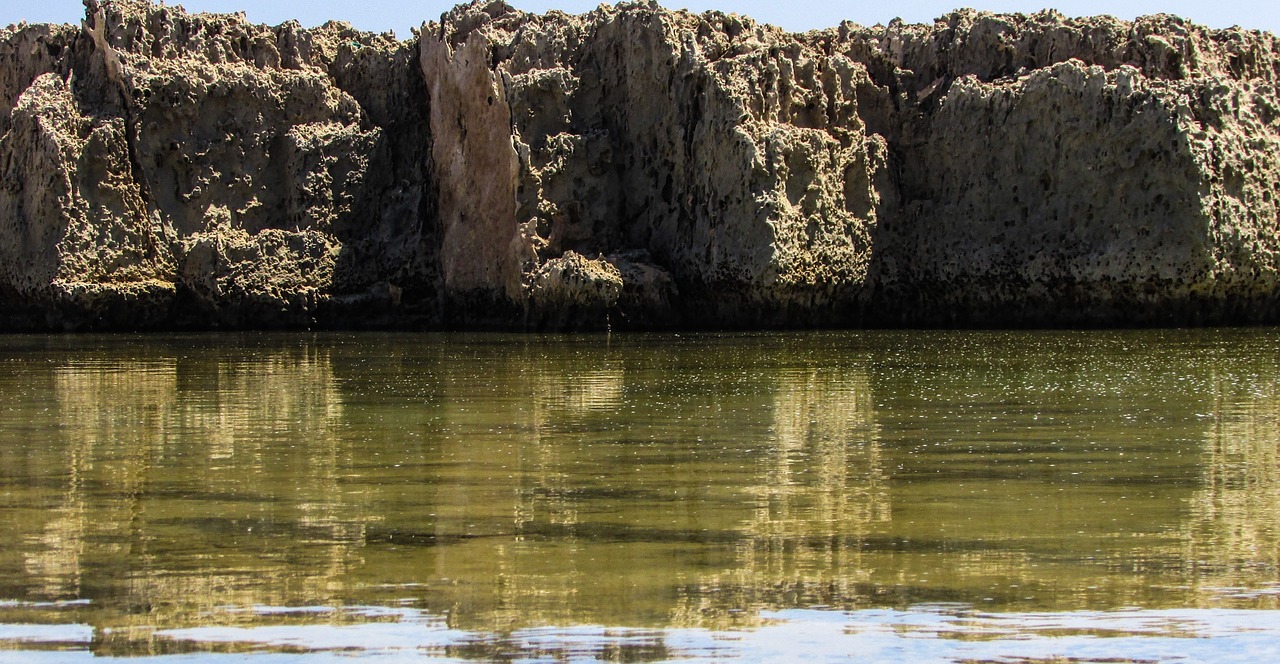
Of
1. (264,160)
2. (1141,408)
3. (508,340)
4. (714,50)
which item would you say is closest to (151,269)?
(264,160)

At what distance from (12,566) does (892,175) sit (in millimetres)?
14939

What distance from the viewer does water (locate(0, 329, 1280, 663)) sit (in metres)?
3.79

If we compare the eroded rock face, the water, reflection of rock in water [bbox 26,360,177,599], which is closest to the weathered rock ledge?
the eroded rock face

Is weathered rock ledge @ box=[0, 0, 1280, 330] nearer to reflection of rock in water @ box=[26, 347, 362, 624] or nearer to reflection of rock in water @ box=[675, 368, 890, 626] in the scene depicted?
reflection of rock in water @ box=[26, 347, 362, 624]

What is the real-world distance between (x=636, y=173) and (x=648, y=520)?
13.5 metres

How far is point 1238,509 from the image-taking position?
17.5 ft

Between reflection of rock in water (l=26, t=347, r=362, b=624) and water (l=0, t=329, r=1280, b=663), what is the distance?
2 cm

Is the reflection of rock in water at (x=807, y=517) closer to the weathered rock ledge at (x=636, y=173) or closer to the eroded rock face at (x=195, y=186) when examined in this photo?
the weathered rock ledge at (x=636, y=173)

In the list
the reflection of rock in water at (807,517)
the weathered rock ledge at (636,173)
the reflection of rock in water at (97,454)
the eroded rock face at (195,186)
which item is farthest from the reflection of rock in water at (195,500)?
the eroded rock face at (195,186)

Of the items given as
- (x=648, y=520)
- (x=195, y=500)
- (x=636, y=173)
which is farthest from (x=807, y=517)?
(x=636, y=173)

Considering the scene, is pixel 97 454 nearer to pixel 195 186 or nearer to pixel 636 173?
pixel 636 173

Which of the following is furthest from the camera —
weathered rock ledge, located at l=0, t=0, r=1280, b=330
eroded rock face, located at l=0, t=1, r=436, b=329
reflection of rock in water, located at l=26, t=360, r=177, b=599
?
eroded rock face, located at l=0, t=1, r=436, b=329

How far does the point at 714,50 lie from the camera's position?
1819 cm

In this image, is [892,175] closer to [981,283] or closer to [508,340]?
[981,283]
